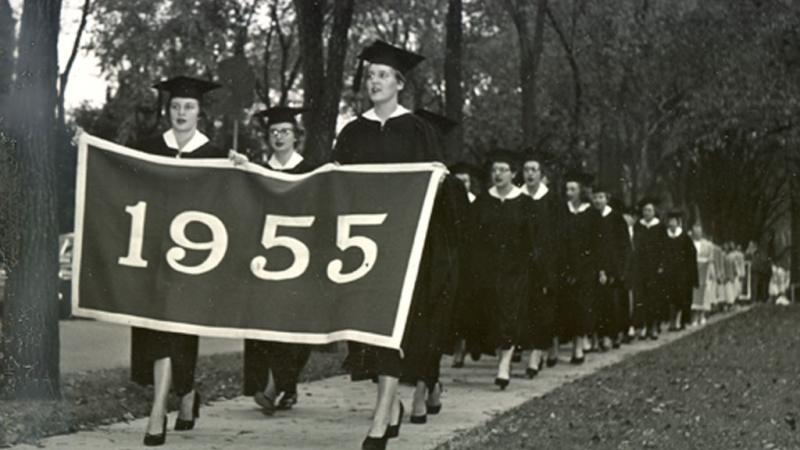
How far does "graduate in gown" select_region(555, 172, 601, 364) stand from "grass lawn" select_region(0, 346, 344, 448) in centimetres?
322

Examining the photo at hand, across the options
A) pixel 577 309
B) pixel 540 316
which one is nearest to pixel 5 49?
pixel 540 316

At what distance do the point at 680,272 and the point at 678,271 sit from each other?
0.60 ft

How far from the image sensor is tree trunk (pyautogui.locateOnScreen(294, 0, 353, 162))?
19.5m

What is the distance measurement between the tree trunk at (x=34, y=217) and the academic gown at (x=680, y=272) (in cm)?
1820

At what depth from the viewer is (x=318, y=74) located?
19594 mm

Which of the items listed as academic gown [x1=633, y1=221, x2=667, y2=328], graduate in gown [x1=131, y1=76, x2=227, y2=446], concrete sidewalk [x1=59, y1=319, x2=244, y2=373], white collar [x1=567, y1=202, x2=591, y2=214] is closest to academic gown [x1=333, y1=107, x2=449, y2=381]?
graduate in gown [x1=131, y1=76, x2=227, y2=446]

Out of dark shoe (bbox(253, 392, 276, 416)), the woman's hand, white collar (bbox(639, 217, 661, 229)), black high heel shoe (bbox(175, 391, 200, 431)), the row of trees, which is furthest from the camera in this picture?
white collar (bbox(639, 217, 661, 229))

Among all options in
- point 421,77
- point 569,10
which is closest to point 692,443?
point 569,10

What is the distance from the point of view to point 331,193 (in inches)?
382

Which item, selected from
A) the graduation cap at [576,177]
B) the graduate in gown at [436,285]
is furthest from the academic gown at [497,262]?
the graduate in gown at [436,285]

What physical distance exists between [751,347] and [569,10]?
14838 millimetres

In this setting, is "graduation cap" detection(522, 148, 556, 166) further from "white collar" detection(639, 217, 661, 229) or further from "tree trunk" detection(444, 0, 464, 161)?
"white collar" detection(639, 217, 661, 229)

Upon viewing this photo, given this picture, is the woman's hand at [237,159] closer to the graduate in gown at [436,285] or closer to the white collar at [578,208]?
the graduate in gown at [436,285]

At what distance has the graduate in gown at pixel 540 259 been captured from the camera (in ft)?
53.8
